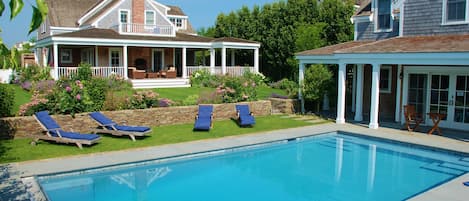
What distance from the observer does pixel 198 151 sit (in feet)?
41.9

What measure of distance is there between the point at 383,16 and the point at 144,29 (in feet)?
60.5

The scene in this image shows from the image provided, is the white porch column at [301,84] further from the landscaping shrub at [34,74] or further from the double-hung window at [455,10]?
the landscaping shrub at [34,74]

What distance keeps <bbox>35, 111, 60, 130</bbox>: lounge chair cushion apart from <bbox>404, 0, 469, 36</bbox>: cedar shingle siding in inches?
603

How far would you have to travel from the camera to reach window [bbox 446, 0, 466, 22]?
16.9 meters

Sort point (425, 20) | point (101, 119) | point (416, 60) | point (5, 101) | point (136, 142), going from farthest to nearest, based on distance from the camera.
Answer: point (425, 20) < point (416, 60) < point (101, 119) < point (5, 101) < point (136, 142)

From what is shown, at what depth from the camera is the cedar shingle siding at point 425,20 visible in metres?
17.5

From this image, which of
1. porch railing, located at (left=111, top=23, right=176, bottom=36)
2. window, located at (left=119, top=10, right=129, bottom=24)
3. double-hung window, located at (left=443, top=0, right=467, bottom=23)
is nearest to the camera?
double-hung window, located at (left=443, top=0, right=467, bottom=23)

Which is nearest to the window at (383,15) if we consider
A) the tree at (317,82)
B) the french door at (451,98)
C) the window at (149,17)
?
the tree at (317,82)

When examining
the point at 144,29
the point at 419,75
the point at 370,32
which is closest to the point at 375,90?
the point at 419,75

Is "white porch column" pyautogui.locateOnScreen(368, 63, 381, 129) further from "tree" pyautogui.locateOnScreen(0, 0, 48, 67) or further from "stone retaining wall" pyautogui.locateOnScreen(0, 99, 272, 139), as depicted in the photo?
"tree" pyautogui.locateOnScreen(0, 0, 48, 67)

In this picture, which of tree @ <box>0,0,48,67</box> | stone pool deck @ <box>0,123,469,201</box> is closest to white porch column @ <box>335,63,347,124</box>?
stone pool deck @ <box>0,123,469,201</box>

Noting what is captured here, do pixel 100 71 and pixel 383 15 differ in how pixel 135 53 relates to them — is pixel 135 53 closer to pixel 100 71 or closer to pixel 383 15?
pixel 100 71

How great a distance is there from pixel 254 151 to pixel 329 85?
8.41 meters

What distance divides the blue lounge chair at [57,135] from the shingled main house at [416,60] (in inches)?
425
